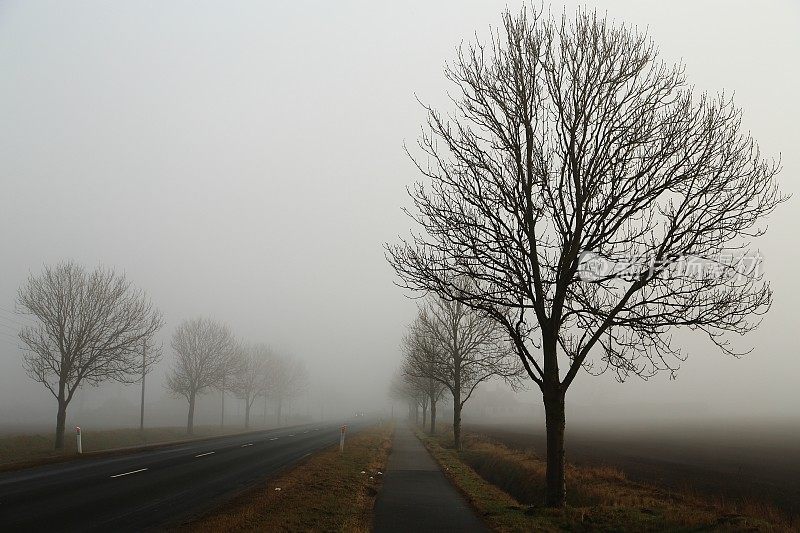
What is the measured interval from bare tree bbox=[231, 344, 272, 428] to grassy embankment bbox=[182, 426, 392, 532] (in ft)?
147

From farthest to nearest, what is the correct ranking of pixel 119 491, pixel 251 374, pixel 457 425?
pixel 251 374 → pixel 457 425 → pixel 119 491

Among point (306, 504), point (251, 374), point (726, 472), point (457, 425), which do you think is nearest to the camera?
point (306, 504)

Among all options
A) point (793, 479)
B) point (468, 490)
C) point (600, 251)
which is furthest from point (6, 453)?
point (793, 479)

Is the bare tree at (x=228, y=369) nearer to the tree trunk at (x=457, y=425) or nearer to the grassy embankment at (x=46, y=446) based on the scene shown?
the grassy embankment at (x=46, y=446)

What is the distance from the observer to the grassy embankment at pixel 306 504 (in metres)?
9.25

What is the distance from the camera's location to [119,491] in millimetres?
12453

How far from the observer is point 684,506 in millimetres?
11711

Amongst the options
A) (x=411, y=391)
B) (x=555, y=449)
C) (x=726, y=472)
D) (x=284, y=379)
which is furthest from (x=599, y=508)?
(x=284, y=379)

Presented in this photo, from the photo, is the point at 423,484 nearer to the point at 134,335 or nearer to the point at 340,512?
the point at 340,512

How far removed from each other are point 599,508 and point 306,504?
643 centimetres

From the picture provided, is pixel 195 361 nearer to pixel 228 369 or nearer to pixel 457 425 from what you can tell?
pixel 228 369

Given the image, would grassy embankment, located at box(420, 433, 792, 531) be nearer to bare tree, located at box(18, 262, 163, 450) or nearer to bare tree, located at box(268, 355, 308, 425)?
bare tree, located at box(18, 262, 163, 450)

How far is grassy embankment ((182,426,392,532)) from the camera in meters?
9.25

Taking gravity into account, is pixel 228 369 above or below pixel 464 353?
below
